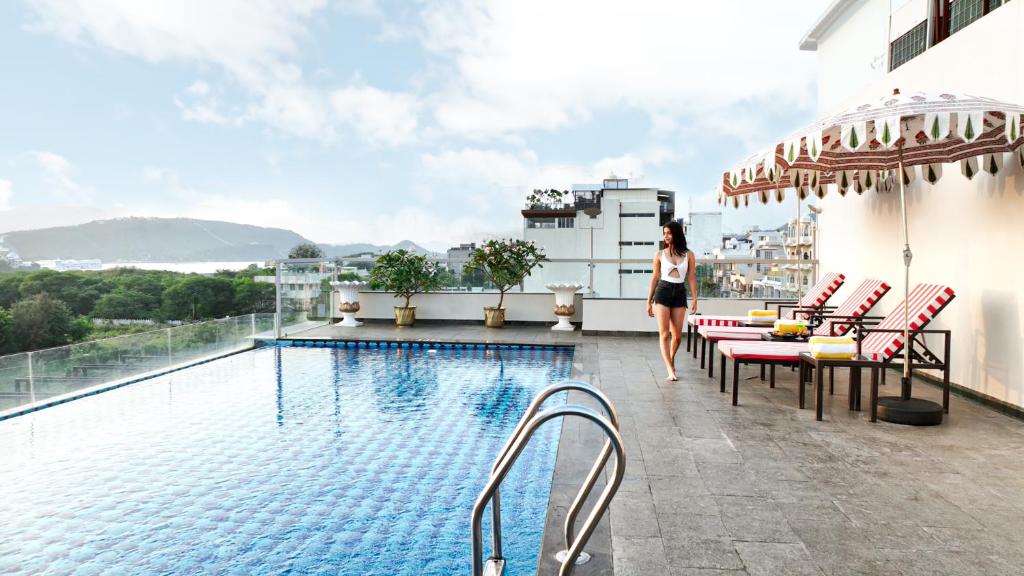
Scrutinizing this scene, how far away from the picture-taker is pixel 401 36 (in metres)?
32.5

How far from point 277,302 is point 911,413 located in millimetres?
9921

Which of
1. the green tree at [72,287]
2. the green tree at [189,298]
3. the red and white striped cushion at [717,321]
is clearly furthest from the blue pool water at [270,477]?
the green tree at [72,287]

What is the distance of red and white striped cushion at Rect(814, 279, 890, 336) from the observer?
23.2 feet

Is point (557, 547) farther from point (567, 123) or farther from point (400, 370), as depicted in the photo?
point (567, 123)


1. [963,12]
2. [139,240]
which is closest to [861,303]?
[963,12]

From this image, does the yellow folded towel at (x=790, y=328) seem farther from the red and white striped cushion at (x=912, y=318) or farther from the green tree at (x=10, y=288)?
the green tree at (x=10, y=288)

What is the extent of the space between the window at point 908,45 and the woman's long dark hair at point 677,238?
4199 mm

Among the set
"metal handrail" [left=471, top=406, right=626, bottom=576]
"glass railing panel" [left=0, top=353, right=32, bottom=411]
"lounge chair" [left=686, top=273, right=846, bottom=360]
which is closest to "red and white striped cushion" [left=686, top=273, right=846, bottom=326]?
"lounge chair" [left=686, top=273, right=846, bottom=360]

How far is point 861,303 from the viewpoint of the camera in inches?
283

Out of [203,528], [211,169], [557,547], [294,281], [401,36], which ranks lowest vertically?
[203,528]

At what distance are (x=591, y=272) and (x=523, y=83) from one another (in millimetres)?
19831

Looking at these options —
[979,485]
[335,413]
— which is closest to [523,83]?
[335,413]

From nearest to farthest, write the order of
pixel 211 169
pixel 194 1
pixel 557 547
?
1. pixel 557 547
2. pixel 194 1
3. pixel 211 169

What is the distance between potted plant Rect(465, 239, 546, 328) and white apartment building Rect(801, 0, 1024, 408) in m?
5.09
